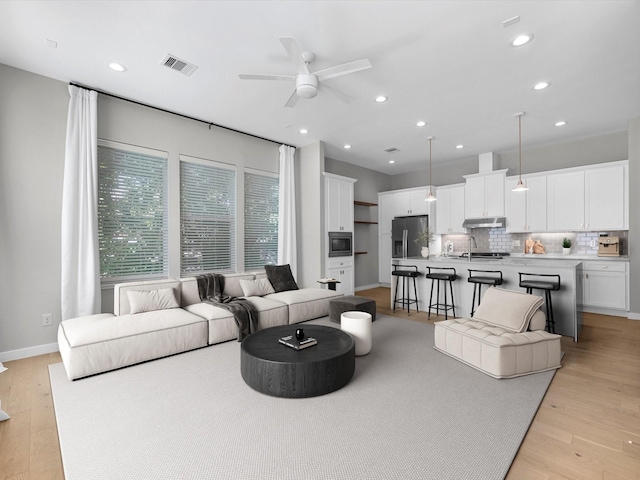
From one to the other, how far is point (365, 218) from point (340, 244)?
187cm

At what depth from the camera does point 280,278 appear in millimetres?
5094

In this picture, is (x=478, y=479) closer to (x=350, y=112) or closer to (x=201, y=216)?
(x=350, y=112)

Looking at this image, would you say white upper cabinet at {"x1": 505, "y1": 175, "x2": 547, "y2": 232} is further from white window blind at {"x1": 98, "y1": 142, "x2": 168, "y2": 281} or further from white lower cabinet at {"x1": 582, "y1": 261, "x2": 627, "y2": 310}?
white window blind at {"x1": 98, "y1": 142, "x2": 168, "y2": 281}

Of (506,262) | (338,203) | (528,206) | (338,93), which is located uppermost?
(338,93)

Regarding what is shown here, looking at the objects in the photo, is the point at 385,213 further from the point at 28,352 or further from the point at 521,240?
the point at 28,352

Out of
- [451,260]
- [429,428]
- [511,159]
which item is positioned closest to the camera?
[429,428]

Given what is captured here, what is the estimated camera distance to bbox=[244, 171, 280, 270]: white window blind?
5.70 metres

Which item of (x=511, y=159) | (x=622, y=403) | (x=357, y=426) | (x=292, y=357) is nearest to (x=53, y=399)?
(x=292, y=357)

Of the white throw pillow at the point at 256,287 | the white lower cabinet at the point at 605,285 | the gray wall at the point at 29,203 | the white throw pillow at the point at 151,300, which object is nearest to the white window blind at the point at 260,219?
the white throw pillow at the point at 256,287

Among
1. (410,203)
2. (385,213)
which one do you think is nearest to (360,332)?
(410,203)

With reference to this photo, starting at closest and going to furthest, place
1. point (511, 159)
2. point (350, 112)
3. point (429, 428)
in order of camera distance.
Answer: point (429, 428)
point (350, 112)
point (511, 159)

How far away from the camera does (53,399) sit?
253 cm

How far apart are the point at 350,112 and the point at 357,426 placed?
13.1ft

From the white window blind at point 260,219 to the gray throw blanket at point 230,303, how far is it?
1267mm
